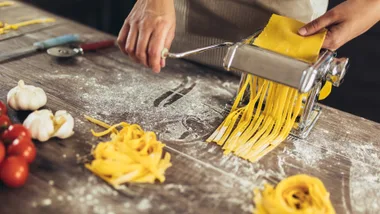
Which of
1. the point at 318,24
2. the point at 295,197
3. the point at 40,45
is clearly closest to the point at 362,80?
the point at 318,24

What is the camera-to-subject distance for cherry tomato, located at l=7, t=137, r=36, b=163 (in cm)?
101

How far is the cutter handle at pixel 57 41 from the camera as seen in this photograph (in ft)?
5.40

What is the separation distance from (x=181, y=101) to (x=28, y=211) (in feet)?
2.09

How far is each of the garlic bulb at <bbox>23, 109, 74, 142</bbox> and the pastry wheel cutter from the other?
0.33 metres

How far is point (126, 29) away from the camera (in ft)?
4.47

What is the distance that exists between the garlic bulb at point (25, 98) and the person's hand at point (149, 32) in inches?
11.3

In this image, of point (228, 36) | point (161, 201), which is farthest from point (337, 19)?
point (161, 201)

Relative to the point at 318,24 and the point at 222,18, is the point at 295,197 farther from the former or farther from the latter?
the point at 222,18

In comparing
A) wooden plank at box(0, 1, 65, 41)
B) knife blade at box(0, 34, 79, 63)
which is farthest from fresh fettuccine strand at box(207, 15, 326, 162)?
wooden plank at box(0, 1, 65, 41)

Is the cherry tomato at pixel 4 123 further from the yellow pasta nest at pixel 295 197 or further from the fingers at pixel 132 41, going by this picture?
the yellow pasta nest at pixel 295 197

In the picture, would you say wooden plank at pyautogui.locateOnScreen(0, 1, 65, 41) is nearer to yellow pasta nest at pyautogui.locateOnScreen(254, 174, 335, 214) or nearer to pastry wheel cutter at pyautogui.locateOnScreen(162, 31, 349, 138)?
pastry wheel cutter at pyautogui.locateOnScreen(162, 31, 349, 138)

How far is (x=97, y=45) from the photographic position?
1.72 metres

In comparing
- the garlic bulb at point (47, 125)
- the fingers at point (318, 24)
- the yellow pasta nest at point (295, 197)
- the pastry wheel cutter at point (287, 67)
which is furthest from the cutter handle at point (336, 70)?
the garlic bulb at point (47, 125)

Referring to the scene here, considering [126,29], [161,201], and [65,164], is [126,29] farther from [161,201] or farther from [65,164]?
[161,201]
